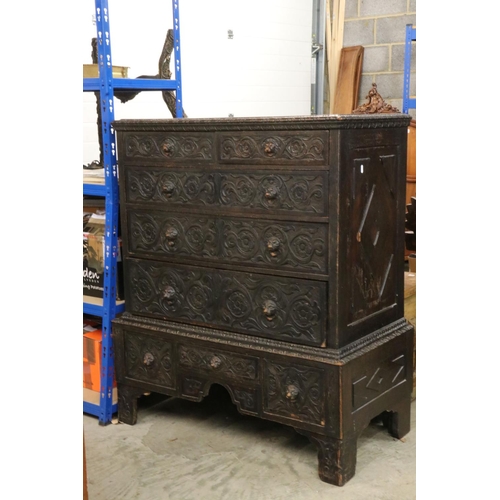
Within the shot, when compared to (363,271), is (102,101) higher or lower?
higher

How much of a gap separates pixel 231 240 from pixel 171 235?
292mm

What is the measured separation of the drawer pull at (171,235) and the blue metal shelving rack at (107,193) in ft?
0.92

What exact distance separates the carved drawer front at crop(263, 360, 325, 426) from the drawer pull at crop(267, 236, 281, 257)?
40cm

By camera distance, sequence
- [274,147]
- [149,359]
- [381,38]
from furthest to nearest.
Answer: [381,38] → [149,359] → [274,147]

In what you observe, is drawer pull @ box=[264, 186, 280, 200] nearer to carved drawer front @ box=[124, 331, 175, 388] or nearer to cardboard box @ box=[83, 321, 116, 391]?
carved drawer front @ box=[124, 331, 175, 388]

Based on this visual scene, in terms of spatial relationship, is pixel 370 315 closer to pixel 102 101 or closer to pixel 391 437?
pixel 391 437

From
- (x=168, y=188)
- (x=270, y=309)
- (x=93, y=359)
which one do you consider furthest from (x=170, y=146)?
(x=93, y=359)

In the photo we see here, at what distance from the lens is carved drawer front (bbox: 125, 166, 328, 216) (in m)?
2.38

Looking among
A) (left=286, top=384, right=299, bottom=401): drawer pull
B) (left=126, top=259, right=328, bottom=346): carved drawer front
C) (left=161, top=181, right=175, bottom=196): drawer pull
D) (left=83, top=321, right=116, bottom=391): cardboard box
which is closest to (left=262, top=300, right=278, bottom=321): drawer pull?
(left=126, top=259, right=328, bottom=346): carved drawer front

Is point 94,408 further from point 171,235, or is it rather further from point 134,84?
point 134,84

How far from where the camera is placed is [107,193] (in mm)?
2918
